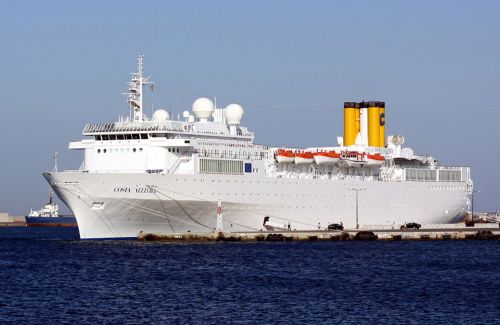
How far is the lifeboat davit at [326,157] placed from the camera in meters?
84.7

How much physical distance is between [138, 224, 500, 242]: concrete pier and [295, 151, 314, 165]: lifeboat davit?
625cm

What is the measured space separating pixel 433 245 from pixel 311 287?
96.7ft

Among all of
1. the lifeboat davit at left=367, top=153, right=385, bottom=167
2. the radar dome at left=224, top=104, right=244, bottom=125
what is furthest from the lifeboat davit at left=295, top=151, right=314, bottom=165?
the lifeboat davit at left=367, top=153, right=385, bottom=167

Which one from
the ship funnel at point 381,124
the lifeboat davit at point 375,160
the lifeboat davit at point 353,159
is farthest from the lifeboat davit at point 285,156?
the ship funnel at point 381,124

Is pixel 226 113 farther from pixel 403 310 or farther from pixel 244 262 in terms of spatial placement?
pixel 403 310

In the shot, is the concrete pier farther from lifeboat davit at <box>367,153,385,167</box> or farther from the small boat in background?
the small boat in background

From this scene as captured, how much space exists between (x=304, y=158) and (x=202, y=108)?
381 inches

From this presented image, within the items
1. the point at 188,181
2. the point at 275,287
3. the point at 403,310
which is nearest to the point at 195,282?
the point at 275,287

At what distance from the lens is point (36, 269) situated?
58.1 m

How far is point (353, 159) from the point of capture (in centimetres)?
8812

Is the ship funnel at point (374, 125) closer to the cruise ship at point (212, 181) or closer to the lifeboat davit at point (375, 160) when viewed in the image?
the cruise ship at point (212, 181)

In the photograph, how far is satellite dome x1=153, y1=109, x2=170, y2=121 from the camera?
7781 cm

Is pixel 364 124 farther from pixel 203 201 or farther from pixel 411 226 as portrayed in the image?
pixel 203 201

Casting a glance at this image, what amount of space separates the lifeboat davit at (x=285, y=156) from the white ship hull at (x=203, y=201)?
62.6 inches
